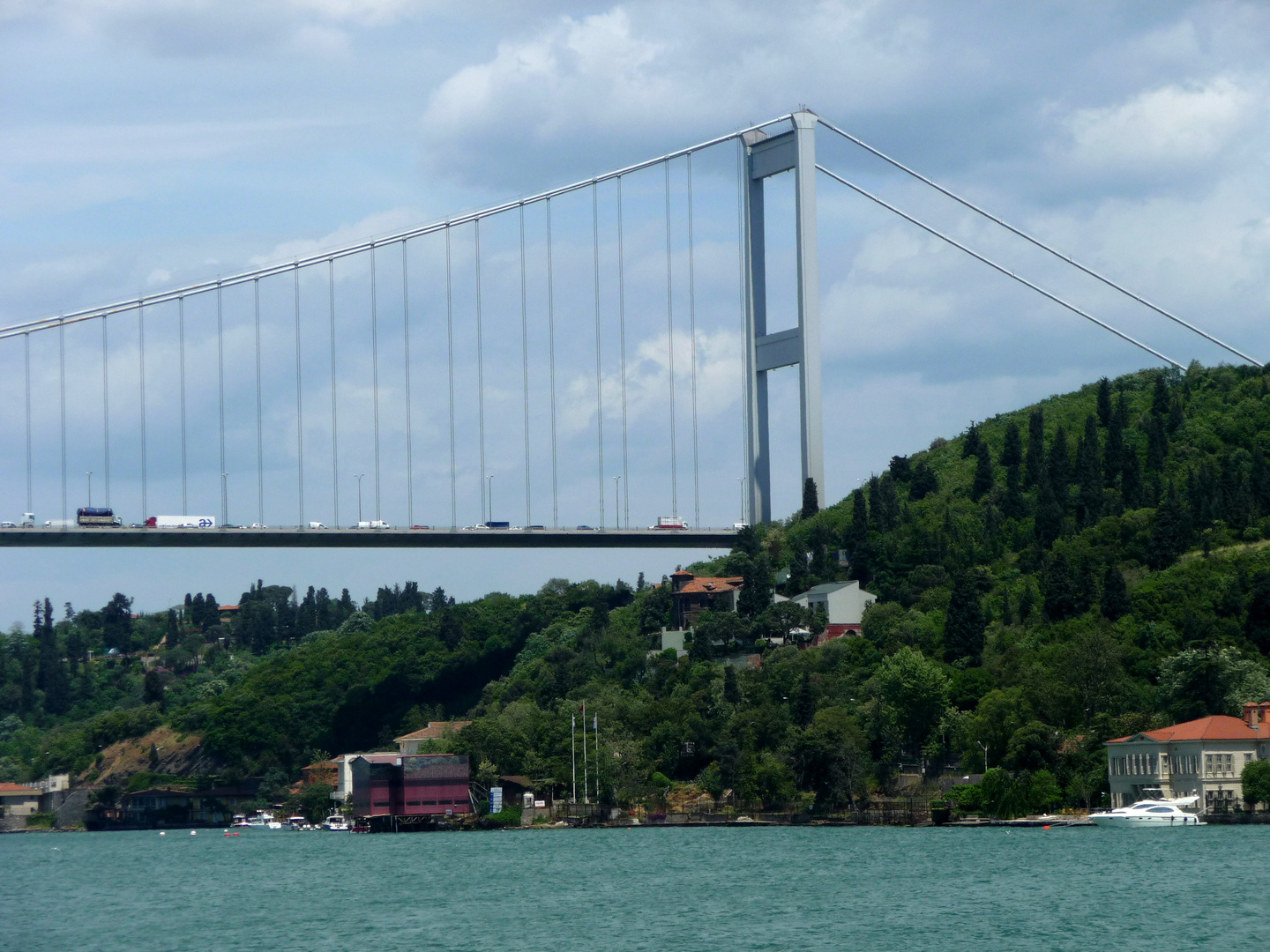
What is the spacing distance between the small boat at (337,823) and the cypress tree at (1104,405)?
44.3 metres

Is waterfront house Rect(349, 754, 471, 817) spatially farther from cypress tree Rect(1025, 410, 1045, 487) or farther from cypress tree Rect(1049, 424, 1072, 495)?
cypress tree Rect(1025, 410, 1045, 487)

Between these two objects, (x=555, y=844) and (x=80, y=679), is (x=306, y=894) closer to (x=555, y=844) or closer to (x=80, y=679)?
(x=555, y=844)

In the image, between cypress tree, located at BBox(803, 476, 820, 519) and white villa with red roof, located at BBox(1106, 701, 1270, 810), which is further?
cypress tree, located at BBox(803, 476, 820, 519)

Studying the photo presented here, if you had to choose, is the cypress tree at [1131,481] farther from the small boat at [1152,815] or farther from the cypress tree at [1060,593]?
the small boat at [1152,815]

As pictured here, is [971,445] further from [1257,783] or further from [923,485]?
[1257,783]

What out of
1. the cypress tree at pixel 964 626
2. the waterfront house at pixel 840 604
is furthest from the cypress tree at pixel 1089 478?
the cypress tree at pixel 964 626

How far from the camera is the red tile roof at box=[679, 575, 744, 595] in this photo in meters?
96.8

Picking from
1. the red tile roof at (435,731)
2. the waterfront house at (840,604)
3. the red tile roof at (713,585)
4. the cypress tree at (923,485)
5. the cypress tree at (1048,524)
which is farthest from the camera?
the cypress tree at (923,485)

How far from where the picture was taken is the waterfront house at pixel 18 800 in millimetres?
115050

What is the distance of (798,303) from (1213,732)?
107 feet

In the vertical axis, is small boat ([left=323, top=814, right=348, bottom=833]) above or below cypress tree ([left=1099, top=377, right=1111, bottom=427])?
below

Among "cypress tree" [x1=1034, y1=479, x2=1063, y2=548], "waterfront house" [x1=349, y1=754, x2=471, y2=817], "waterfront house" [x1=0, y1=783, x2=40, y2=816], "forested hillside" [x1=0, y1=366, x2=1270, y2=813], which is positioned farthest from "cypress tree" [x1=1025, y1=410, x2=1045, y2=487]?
"waterfront house" [x1=0, y1=783, x2=40, y2=816]

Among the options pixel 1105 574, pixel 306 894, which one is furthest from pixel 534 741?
pixel 306 894

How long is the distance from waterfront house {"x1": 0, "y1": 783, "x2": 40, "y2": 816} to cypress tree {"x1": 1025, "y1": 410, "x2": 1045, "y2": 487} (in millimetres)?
64685
